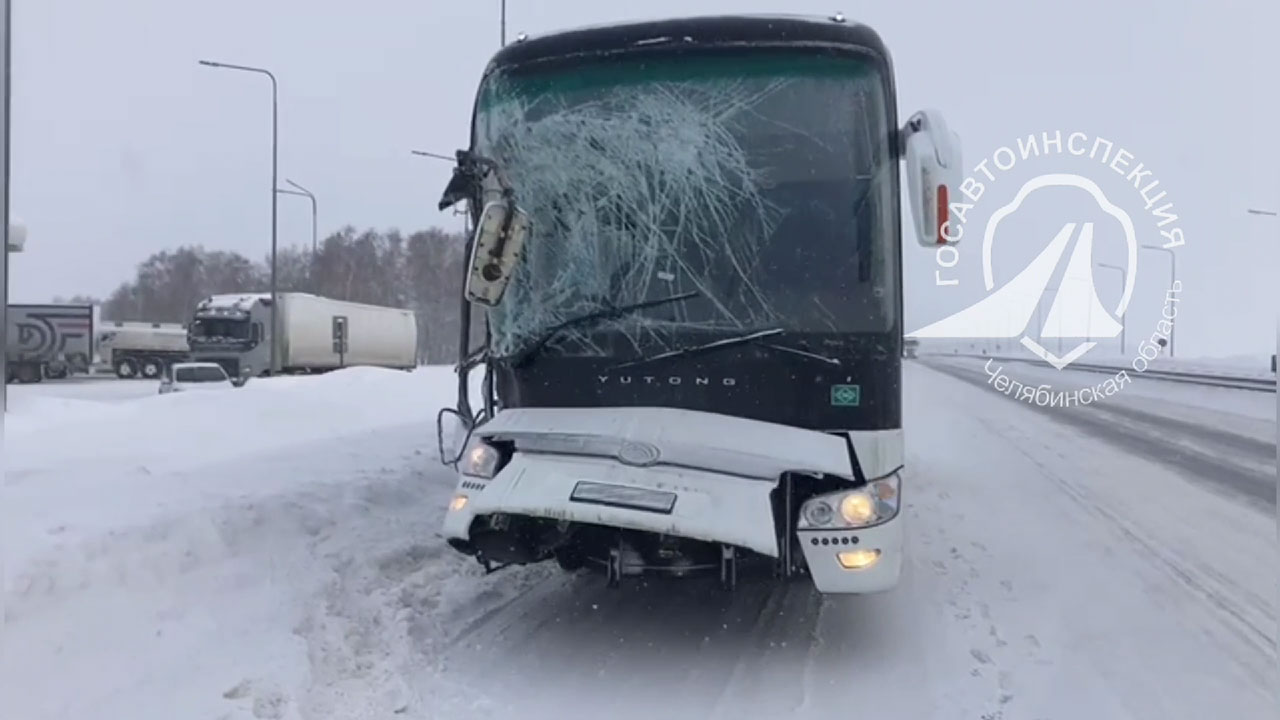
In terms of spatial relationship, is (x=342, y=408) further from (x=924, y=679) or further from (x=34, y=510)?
(x=924, y=679)

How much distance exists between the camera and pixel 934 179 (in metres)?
5.08

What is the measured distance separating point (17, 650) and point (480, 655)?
213 centimetres

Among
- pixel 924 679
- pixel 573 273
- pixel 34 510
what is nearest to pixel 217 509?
pixel 34 510

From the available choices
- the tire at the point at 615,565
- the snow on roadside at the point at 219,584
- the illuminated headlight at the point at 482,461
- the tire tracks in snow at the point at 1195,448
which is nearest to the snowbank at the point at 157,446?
the snow on roadside at the point at 219,584

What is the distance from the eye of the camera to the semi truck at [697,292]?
4922 millimetres

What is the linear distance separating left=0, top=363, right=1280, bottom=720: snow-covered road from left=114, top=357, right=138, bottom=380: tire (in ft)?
153

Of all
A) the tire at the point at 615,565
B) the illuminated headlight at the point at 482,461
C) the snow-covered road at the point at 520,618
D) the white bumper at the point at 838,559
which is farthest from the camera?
the illuminated headlight at the point at 482,461

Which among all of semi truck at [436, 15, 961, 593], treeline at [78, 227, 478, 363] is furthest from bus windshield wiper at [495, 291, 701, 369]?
treeline at [78, 227, 478, 363]

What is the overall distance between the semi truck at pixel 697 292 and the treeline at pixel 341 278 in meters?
64.1

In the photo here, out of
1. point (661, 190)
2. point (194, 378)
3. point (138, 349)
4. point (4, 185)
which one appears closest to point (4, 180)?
point (4, 185)

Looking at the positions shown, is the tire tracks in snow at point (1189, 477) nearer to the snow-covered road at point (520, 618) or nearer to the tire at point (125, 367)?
the snow-covered road at point (520, 618)

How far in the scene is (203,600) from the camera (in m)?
5.43

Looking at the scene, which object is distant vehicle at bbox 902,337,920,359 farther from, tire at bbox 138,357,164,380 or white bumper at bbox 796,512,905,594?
tire at bbox 138,357,164,380

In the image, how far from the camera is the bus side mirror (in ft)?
16.7
